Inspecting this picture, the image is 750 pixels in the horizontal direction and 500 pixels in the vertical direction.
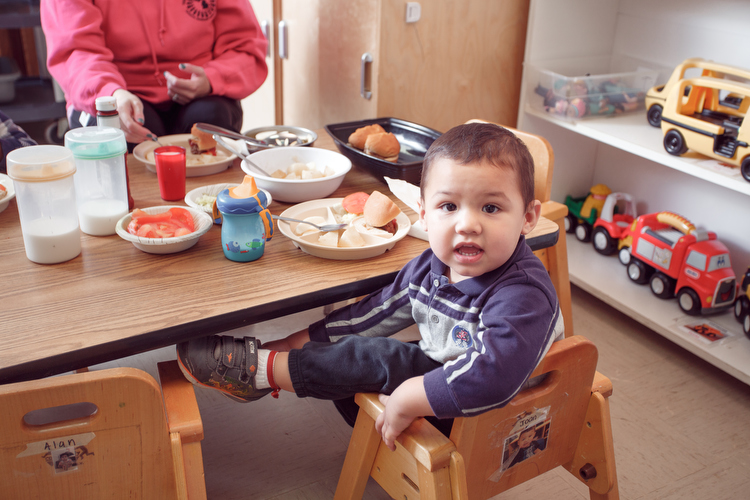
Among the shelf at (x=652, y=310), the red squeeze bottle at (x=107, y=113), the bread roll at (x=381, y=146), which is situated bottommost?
the shelf at (x=652, y=310)

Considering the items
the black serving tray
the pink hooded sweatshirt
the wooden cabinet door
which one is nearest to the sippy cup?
the black serving tray

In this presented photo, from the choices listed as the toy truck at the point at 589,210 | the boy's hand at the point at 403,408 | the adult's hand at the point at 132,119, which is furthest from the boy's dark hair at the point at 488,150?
the toy truck at the point at 589,210

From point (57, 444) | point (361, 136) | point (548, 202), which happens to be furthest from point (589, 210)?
point (57, 444)

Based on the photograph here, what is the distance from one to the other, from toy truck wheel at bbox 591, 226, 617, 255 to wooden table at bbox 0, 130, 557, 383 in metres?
1.21

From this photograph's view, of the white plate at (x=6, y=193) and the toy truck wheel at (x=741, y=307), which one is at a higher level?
the white plate at (x=6, y=193)

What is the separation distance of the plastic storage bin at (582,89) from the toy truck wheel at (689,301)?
67 cm

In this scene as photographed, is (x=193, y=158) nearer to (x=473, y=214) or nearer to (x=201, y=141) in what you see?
(x=201, y=141)

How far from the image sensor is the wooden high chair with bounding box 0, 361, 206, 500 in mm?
746

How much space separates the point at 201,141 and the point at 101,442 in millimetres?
849

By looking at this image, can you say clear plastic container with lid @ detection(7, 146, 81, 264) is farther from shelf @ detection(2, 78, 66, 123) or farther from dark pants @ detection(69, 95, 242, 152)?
shelf @ detection(2, 78, 66, 123)

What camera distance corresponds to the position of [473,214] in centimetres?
93

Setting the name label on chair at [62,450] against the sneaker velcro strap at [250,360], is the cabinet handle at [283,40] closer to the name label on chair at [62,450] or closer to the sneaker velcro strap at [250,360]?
the sneaker velcro strap at [250,360]

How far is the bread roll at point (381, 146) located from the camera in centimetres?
143

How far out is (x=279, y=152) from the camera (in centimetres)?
141
